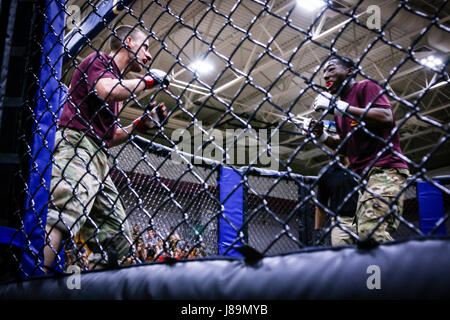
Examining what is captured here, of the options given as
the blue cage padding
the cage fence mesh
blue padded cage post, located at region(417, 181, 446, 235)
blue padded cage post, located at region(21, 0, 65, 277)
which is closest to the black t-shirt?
the cage fence mesh

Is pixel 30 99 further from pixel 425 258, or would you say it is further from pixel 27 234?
pixel 425 258

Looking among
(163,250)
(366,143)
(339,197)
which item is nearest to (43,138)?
(163,250)

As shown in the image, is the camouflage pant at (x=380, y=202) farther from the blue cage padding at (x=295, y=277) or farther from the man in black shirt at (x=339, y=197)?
the blue cage padding at (x=295, y=277)

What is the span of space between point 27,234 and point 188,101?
852cm

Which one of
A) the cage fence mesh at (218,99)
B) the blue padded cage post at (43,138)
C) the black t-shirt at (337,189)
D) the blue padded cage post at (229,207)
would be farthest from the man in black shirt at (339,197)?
the blue padded cage post at (43,138)

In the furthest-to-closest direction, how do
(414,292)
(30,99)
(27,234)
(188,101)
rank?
(188,101), (30,99), (27,234), (414,292)

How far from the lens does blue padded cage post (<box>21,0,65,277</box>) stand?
1.42 meters

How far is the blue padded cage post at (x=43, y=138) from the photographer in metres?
1.42

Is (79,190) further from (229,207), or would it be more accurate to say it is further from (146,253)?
(146,253)

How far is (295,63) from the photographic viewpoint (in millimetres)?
9523

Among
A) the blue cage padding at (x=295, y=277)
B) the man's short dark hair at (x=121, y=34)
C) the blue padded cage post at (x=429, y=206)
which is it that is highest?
the man's short dark hair at (x=121, y=34)

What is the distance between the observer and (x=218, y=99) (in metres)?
1.15
